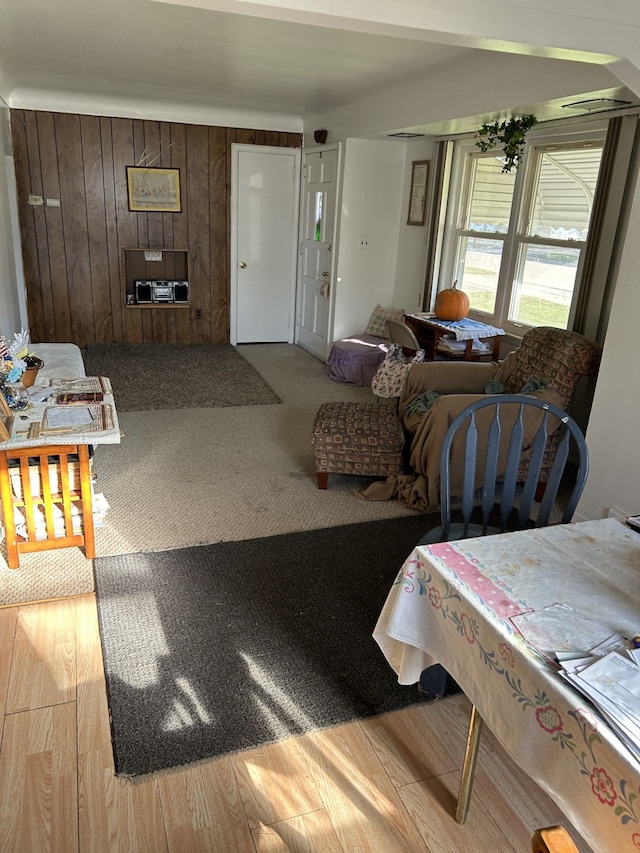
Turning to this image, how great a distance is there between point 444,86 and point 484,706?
407 cm

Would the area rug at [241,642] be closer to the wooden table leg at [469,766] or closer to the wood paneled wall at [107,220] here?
→ the wooden table leg at [469,766]

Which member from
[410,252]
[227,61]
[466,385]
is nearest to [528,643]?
[466,385]

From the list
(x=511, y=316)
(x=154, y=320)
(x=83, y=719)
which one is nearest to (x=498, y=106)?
(x=511, y=316)

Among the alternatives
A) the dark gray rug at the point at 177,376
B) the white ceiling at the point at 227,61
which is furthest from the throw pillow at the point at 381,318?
the white ceiling at the point at 227,61

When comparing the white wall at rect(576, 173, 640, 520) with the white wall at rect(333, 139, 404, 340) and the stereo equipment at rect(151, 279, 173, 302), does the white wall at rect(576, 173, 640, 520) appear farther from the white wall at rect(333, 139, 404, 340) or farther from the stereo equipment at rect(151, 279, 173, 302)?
the stereo equipment at rect(151, 279, 173, 302)

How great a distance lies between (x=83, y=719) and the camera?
1963 millimetres

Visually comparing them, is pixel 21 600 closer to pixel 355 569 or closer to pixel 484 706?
pixel 355 569

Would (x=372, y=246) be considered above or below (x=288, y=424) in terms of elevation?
above

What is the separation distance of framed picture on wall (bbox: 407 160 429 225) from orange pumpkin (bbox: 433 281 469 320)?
114 cm

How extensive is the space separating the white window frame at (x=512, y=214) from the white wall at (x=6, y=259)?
11.6 feet

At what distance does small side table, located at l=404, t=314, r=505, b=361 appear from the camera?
4.65 metres

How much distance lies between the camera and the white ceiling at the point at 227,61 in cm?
335

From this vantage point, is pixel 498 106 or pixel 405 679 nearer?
pixel 405 679

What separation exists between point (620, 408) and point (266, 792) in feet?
7.49
